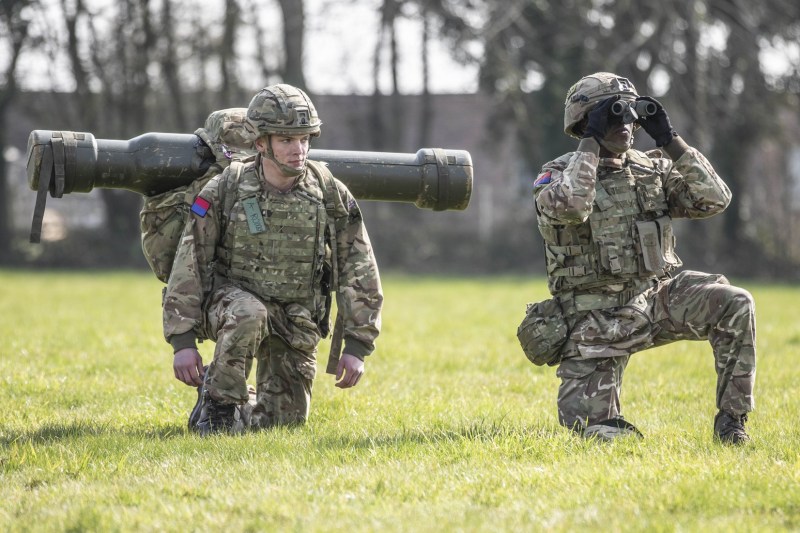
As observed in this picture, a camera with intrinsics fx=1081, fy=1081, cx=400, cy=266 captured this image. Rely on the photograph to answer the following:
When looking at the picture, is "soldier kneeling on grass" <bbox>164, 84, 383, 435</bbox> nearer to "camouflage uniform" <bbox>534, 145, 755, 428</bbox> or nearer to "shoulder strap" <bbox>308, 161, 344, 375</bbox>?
"shoulder strap" <bbox>308, 161, 344, 375</bbox>

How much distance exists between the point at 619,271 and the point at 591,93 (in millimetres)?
951

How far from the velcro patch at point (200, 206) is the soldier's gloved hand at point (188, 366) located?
2.45 feet

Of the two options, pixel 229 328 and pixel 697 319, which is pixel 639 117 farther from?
pixel 229 328

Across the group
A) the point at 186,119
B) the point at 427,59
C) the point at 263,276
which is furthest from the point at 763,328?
the point at 186,119

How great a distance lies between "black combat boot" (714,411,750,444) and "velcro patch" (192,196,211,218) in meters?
2.89

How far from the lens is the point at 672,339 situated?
5.74 m

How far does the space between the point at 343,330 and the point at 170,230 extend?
123 centimetres

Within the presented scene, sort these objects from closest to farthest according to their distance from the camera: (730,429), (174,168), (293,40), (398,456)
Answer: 1. (398,456)
2. (730,429)
3. (174,168)
4. (293,40)

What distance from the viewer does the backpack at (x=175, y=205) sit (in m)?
6.26

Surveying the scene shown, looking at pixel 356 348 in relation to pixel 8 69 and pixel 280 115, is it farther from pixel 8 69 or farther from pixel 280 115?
pixel 8 69

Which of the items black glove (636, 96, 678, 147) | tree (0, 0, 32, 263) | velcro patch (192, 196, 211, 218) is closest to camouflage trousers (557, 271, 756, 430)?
black glove (636, 96, 678, 147)

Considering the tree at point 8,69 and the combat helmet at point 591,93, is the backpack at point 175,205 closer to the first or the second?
the combat helmet at point 591,93

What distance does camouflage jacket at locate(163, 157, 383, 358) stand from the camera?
5629 millimetres

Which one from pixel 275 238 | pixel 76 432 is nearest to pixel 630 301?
pixel 275 238
